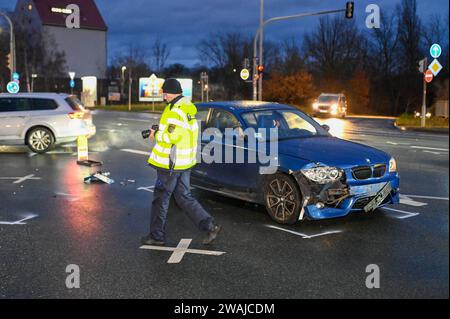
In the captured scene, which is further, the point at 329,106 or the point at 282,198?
the point at 329,106

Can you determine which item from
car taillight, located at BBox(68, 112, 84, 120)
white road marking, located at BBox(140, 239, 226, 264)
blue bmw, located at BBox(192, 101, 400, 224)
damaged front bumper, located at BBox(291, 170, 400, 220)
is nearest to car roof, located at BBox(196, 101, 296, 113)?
blue bmw, located at BBox(192, 101, 400, 224)

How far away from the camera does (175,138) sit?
233 inches

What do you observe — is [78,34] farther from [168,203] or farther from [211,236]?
[211,236]

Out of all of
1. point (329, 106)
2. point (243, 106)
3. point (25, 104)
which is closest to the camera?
point (243, 106)

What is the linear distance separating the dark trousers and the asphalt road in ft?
0.76

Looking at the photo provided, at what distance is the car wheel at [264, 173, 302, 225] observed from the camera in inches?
263

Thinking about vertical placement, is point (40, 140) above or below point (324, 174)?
below

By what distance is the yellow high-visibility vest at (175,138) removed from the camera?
5898 mm

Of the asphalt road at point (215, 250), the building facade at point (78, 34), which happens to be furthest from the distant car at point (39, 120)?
the building facade at point (78, 34)

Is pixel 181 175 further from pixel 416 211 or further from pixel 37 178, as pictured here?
pixel 37 178

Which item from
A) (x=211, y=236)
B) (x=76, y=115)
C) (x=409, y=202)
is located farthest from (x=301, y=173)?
(x=76, y=115)

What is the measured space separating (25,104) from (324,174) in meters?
10.7

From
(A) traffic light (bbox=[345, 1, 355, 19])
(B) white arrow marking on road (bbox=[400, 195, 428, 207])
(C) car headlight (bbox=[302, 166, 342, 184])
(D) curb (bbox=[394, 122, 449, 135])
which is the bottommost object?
(B) white arrow marking on road (bbox=[400, 195, 428, 207])

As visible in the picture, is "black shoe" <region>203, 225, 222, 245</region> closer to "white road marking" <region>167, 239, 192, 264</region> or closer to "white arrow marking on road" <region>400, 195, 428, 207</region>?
"white road marking" <region>167, 239, 192, 264</region>
